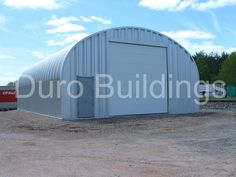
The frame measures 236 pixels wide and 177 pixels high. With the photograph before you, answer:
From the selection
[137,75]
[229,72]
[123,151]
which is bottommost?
[123,151]

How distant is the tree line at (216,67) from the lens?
78375 mm

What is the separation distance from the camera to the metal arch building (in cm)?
2256

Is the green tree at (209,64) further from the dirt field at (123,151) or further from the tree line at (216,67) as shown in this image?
the dirt field at (123,151)

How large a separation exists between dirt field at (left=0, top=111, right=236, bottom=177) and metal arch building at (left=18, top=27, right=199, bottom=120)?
399cm

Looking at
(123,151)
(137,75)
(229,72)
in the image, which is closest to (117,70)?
(137,75)

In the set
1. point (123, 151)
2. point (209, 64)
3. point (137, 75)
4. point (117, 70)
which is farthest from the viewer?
point (209, 64)

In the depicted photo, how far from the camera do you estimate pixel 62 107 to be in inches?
866

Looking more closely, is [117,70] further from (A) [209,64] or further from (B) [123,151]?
(A) [209,64]

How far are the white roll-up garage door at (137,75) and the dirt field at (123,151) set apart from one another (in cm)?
569

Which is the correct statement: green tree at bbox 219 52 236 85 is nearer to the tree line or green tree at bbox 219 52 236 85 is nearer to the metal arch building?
the tree line

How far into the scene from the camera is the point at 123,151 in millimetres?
11500

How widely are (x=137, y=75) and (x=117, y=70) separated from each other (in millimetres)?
1618

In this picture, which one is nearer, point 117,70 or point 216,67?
point 117,70

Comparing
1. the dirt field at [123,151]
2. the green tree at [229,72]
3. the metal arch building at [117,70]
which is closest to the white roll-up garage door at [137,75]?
the metal arch building at [117,70]
